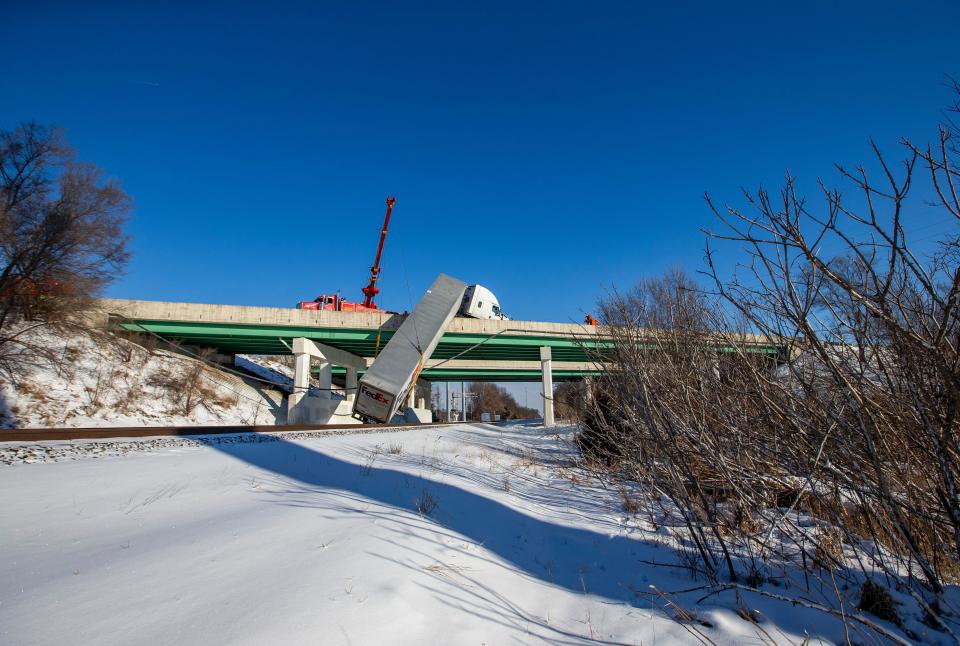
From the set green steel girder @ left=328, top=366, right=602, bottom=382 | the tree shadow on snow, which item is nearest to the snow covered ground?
the tree shadow on snow

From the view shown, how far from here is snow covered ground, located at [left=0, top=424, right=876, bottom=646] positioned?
2.09 m

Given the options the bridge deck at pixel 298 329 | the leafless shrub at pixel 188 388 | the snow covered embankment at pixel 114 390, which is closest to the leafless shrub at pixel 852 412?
the bridge deck at pixel 298 329

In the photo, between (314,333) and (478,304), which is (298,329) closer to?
(314,333)

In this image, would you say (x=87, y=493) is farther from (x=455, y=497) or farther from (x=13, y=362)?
(x=13, y=362)

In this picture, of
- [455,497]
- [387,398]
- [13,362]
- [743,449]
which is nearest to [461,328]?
[387,398]

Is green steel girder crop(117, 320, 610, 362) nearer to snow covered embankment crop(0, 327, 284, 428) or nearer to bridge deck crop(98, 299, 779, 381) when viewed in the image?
bridge deck crop(98, 299, 779, 381)

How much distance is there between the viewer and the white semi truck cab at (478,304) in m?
30.7

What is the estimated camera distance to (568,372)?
4084 cm

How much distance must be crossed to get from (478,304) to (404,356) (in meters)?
12.8

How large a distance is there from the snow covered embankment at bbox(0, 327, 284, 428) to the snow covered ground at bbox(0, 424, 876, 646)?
13.5 metres

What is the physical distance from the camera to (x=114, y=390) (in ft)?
62.2

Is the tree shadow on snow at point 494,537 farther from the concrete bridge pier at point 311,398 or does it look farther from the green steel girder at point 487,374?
the green steel girder at point 487,374

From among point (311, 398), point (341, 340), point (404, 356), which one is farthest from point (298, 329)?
point (404, 356)

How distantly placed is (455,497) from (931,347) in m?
4.57
